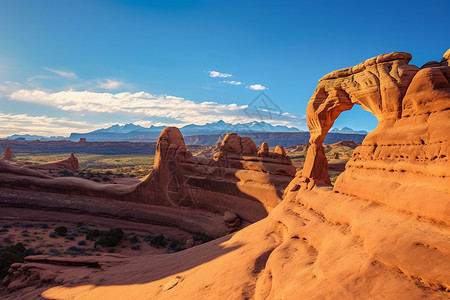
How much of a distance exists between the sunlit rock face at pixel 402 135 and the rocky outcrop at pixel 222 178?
7.30m

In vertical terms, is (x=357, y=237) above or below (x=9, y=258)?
above

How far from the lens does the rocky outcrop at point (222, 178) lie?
16.4m

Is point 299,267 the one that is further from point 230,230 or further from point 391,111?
point 230,230

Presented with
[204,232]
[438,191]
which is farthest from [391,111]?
[204,232]

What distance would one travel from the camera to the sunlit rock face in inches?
209

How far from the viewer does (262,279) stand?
17.9 ft

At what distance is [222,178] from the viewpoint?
19.0 metres

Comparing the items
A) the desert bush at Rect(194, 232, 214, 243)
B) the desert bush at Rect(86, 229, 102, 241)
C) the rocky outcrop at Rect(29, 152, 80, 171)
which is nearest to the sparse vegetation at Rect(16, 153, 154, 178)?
the rocky outcrop at Rect(29, 152, 80, 171)

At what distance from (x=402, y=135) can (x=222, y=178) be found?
520 inches

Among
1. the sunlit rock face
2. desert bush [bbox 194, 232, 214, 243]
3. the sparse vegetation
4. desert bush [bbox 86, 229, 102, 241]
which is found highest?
the sunlit rock face

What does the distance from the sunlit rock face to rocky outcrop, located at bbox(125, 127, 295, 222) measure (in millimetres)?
7302

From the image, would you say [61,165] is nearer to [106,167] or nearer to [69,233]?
[106,167]

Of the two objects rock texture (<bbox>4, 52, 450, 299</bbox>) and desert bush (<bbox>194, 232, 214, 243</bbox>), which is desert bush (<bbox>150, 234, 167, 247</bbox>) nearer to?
desert bush (<bbox>194, 232, 214, 243</bbox>)

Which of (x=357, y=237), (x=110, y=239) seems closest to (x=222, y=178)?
(x=110, y=239)
